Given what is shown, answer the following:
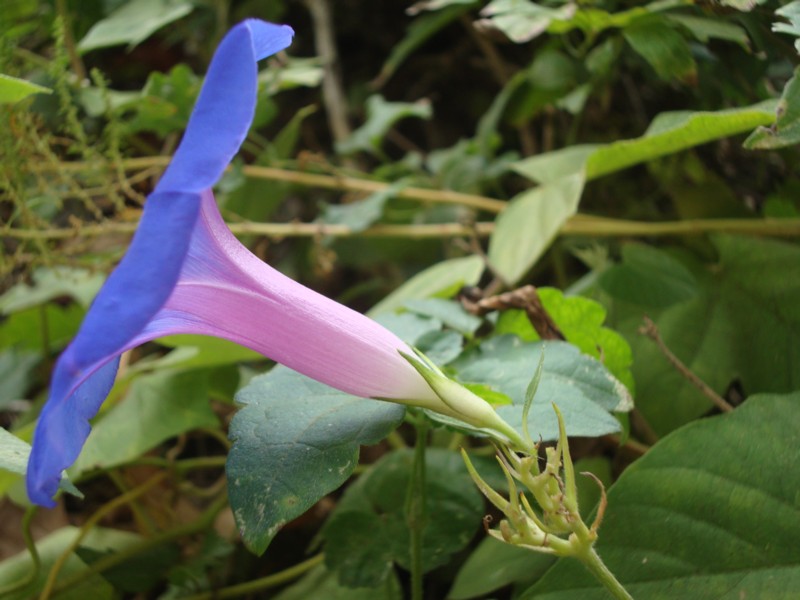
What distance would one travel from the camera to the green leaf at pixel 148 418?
0.87 metres

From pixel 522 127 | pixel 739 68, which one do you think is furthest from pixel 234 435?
pixel 522 127

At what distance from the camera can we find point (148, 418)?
914 mm

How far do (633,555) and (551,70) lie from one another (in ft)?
2.53

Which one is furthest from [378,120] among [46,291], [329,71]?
[46,291]

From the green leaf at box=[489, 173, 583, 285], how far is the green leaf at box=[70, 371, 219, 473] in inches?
16.8

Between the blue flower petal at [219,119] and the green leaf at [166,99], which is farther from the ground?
the blue flower petal at [219,119]

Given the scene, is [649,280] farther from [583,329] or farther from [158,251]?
[158,251]

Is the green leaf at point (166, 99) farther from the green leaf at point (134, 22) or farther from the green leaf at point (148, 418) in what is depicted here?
the green leaf at point (148, 418)

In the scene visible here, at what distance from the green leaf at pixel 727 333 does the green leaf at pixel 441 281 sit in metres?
0.19

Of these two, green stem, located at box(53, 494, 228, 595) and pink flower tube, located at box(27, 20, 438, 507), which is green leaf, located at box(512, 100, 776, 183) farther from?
green stem, located at box(53, 494, 228, 595)

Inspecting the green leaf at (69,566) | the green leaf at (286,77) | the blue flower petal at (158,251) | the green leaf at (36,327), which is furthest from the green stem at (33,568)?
the green leaf at (286,77)

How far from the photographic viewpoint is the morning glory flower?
0.38 m

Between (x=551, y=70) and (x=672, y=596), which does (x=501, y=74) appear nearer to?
(x=551, y=70)

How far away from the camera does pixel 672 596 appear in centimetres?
53
